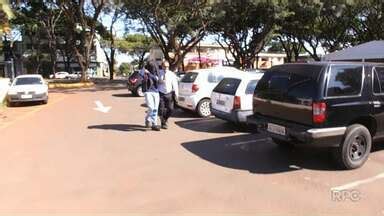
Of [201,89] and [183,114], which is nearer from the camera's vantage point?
[201,89]

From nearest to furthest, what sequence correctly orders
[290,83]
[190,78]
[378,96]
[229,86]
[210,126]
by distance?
[290,83] → [378,96] → [229,86] → [210,126] → [190,78]

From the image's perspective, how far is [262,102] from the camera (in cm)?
877

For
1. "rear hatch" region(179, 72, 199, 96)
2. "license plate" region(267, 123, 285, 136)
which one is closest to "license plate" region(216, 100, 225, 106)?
"rear hatch" region(179, 72, 199, 96)

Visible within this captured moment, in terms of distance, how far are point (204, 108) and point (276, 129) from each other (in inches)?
257

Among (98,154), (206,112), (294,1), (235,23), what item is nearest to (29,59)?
(235,23)

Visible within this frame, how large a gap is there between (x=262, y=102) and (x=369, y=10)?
33.4m

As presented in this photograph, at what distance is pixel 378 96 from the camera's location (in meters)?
8.23

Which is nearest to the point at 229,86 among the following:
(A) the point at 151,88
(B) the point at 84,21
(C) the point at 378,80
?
(A) the point at 151,88

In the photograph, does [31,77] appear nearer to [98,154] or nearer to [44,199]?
[98,154]

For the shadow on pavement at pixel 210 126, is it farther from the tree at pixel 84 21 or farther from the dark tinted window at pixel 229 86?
the tree at pixel 84 21

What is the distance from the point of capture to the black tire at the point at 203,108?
14.6 m

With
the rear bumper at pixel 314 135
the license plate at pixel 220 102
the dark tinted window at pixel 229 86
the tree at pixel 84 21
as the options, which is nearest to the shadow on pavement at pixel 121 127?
the license plate at pixel 220 102

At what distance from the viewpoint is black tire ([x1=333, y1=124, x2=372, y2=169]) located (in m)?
7.77

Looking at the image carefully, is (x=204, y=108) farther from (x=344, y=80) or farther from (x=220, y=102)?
(x=344, y=80)
